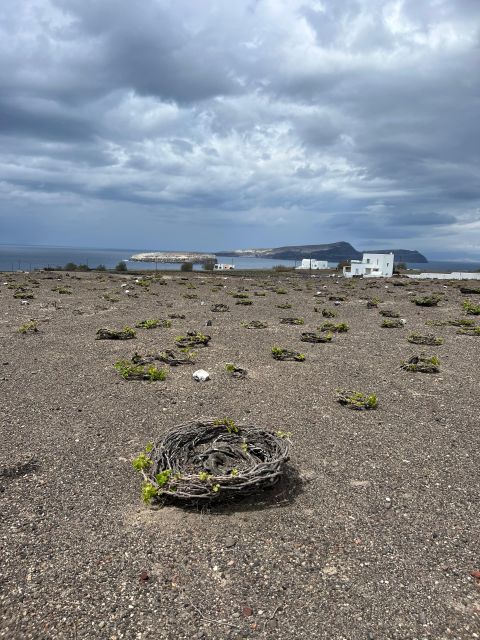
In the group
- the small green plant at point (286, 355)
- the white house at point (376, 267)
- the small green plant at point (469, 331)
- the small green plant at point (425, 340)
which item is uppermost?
the white house at point (376, 267)

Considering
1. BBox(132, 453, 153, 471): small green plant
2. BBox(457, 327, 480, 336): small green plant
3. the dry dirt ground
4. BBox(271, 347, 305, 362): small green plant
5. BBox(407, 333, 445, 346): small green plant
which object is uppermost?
BBox(457, 327, 480, 336): small green plant

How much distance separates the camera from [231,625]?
339 centimetres

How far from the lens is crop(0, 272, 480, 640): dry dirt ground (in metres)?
3.48

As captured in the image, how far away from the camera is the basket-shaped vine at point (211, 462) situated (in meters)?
4.86

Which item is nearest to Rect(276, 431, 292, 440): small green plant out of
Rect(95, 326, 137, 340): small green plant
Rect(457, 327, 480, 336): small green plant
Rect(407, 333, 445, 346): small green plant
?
Rect(95, 326, 137, 340): small green plant

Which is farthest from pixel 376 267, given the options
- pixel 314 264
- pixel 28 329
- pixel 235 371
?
pixel 235 371

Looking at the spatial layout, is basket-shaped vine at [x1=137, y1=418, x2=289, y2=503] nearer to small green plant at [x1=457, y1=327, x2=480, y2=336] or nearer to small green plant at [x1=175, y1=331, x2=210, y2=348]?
small green plant at [x1=175, y1=331, x2=210, y2=348]

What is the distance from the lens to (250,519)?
15.5ft

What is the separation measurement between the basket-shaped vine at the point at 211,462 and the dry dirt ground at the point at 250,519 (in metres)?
0.20

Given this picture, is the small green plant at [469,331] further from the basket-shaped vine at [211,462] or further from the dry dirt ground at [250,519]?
the basket-shaped vine at [211,462]

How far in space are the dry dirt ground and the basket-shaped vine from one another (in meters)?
0.20

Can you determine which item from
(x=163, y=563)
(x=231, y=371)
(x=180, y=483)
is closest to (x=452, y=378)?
(x=231, y=371)

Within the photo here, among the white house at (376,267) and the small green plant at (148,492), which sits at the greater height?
the white house at (376,267)

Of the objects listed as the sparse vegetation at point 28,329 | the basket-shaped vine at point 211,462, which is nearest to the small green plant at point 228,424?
the basket-shaped vine at point 211,462
